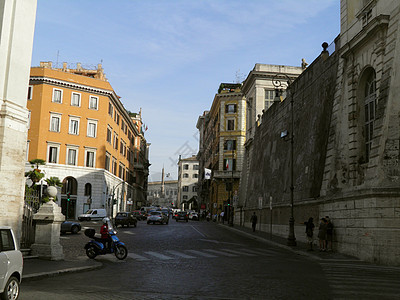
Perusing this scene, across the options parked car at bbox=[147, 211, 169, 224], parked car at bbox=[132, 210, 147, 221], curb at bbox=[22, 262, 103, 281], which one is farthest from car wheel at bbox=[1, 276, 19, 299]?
parked car at bbox=[132, 210, 147, 221]

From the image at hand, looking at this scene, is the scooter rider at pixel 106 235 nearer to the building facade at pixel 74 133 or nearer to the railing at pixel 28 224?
the railing at pixel 28 224

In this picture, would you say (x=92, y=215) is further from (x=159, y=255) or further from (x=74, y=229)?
(x=159, y=255)

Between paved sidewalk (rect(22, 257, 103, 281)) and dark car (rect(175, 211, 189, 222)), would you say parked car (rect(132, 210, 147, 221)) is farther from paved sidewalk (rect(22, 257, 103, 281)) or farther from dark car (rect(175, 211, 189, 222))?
paved sidewalk (rect(22, 257, 103, 281))

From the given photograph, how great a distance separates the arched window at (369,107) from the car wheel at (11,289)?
1616cm

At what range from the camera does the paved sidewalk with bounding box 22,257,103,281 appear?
416 inches

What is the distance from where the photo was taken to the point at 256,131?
150 feet

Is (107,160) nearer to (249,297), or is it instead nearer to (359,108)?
(359,108)

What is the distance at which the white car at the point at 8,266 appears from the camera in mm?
7113

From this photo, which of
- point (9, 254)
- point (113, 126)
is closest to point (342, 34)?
point (9, 254)

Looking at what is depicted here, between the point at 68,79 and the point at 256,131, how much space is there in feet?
79.3

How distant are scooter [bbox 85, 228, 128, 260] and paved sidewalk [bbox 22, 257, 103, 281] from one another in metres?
1.07

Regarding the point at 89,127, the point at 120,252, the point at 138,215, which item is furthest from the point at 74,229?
the point at 138,215

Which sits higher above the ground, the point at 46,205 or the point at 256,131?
the point at 256,131

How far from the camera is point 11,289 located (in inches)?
290
